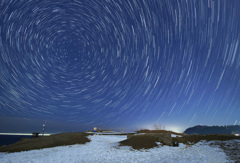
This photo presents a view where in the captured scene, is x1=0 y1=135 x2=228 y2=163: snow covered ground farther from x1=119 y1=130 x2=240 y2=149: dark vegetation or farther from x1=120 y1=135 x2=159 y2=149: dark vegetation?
x1=119 y1=130 x2=240 y2=149: dark vegetation

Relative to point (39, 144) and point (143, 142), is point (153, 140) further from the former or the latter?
point (39, 144)

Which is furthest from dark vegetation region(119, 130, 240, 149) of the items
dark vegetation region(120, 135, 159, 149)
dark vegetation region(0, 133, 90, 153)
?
dark vegetation region(0, 133, 90, 153)

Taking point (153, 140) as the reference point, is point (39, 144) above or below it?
below

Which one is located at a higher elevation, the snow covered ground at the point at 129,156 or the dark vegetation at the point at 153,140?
the dark vegetation at the point at 153,140

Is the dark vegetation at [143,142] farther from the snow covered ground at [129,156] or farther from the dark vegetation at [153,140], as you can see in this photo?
the snow covered ground at [129,156]

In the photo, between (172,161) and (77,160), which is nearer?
(172,161)

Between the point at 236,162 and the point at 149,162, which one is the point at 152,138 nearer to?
the point at 149,162

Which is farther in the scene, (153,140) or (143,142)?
(153,140)

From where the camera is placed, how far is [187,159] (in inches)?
473

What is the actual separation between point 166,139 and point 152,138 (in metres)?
2.14

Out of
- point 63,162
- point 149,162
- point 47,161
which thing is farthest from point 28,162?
point 149,162

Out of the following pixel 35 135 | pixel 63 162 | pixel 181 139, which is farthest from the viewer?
pixel 35 135

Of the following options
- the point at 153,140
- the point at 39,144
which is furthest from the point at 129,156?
the point at 39,144

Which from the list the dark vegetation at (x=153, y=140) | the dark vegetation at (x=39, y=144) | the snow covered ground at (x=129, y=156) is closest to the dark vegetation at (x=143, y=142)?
the dark vegetation at (x=153, y=140)
